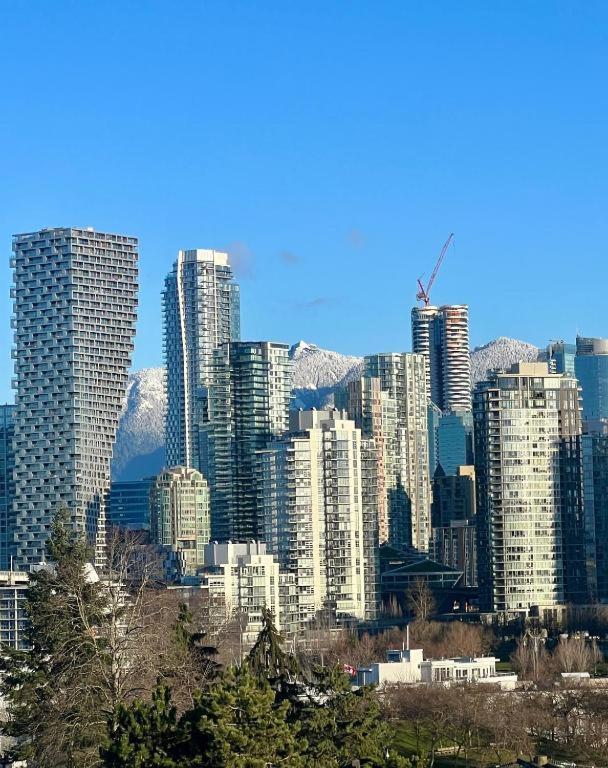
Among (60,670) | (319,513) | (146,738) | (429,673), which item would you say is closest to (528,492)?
(319,513)

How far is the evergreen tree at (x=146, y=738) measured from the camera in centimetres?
4597

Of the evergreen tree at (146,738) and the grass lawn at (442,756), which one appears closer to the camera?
the evergreen tree at (146,738)

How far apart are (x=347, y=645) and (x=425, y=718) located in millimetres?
50348

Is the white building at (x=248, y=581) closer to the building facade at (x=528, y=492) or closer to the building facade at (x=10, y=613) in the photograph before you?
the building facade at (x=528, y=492)

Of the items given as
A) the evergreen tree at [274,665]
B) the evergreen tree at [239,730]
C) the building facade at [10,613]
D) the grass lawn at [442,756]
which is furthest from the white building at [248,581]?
the evergreen tree at [239,730]

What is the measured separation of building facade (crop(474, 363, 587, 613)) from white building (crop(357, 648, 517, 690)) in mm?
53412

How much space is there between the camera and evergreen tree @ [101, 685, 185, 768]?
4597cm

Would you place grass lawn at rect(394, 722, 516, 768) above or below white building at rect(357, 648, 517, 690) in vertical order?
below

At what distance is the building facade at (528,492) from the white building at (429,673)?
5341 centimetres

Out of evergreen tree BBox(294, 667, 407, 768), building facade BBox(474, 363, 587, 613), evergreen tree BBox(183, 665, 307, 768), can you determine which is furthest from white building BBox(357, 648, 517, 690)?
evergreen tree BBox(183, 665, 307, 768)

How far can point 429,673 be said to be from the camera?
11681 cm

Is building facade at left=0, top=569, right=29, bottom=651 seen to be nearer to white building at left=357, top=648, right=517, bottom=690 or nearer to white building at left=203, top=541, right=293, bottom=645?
white building at left=203, top=541, right=293, bottom=645

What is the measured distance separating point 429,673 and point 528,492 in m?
69.6

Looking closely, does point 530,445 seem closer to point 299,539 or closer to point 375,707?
point 299,539
